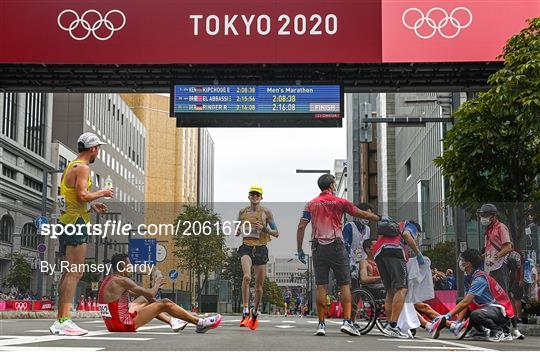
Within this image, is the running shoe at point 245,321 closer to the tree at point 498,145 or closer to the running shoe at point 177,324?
the running shoe at point 177,324

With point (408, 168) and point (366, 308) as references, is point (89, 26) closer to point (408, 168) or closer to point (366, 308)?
point (366, 308)

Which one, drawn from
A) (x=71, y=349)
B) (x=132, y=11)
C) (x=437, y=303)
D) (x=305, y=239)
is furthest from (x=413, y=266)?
(x=132, y=11)

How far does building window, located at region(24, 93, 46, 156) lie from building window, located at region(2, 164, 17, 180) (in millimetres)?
3653

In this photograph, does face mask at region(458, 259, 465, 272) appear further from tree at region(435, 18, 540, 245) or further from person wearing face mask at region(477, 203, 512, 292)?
tree at region(435, 18, 540, 245)

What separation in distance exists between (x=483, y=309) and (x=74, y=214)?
4.97 m

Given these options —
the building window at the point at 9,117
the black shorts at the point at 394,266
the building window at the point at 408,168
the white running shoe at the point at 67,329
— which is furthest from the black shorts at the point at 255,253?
the building window at the point at 408,168

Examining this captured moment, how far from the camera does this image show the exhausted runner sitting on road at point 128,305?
8.06 metres

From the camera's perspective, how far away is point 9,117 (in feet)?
194

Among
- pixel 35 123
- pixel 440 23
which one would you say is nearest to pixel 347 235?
pixel 440 23

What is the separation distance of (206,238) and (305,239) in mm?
1219

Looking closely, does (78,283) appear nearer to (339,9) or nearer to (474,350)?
(474,350)

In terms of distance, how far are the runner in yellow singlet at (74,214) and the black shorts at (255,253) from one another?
2.41 meters

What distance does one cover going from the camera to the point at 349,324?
9.30 meters

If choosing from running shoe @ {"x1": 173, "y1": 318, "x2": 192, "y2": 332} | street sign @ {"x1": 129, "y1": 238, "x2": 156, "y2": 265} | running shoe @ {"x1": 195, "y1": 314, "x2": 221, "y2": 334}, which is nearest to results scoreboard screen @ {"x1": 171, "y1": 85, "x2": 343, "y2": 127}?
street sign @ {"x1": 129, "y1": 238, "x2": 156, "y2": 265}
